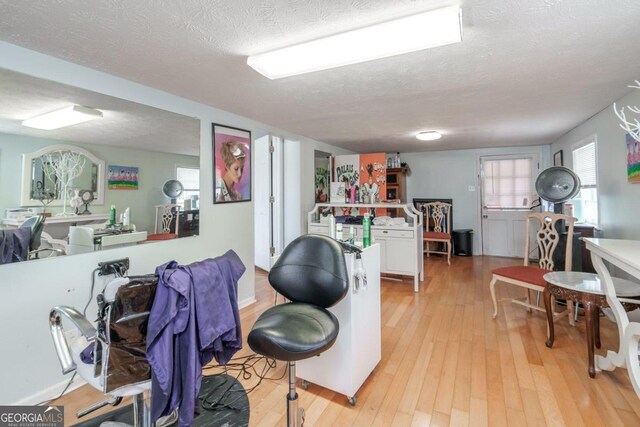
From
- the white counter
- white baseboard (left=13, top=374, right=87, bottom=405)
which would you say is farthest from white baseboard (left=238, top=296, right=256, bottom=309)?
the white counter

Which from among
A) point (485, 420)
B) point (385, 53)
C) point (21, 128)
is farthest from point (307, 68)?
point (485, 420)

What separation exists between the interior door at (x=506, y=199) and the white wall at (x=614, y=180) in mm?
2268

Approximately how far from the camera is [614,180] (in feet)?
9.74

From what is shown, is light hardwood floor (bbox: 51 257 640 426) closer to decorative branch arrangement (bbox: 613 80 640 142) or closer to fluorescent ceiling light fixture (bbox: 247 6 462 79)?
decorative branch arrangement (bbox: 613 80 640 142)

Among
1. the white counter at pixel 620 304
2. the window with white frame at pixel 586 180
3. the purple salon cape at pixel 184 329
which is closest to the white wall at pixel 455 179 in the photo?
Answer: the window with white frame at pixel 586 180

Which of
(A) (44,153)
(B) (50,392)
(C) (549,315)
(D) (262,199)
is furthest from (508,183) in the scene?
(B) (50,392)

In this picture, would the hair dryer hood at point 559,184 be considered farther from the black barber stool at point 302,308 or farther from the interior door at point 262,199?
the interior door at point 262,199

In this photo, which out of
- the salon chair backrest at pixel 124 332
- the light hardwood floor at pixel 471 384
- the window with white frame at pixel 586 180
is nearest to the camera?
the salon chair backrest at pixel 124 332

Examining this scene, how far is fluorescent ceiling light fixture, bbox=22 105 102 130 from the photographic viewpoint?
6.17 feet

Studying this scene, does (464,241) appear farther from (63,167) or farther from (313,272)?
(63,167)

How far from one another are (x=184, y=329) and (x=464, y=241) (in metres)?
5.78

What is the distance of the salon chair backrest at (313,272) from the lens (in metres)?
1.59

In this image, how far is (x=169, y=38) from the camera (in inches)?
66.5

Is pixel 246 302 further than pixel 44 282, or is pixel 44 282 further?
pixel 246 302
